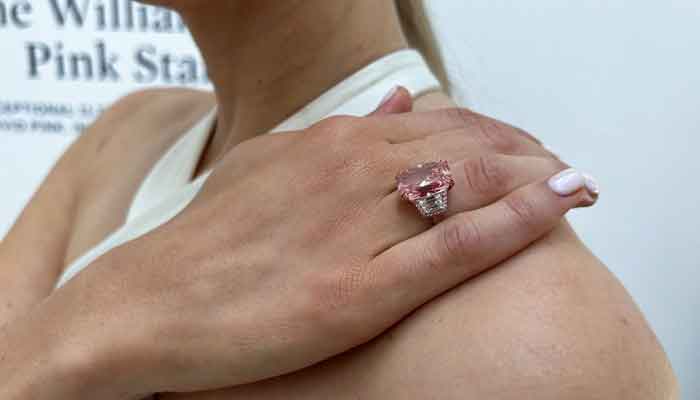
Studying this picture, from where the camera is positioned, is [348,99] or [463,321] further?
[348,99]

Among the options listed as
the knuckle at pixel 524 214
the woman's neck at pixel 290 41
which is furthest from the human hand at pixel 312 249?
the woman's neck at pixel 290 41

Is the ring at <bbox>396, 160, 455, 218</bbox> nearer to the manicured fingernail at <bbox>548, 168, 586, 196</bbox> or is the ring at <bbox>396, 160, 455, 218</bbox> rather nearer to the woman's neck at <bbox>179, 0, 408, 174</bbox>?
the manicured fingernail at <bbox>548, 168, 586, 196</bbox>

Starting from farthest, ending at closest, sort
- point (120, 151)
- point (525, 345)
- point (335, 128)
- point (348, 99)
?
point (120, 151) → point (348, 99) → point (335, 128) → point (525, 345)

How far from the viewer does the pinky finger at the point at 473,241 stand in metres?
0.41

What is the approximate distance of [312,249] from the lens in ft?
1.46

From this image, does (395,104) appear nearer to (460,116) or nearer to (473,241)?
(460,116)

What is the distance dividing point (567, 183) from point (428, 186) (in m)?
0.08

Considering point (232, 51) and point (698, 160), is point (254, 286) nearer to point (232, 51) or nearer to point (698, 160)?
point (232, 51)

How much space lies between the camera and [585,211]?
1.08m

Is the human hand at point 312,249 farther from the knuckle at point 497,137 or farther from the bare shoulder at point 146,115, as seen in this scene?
the bare shoulder at point 146,115

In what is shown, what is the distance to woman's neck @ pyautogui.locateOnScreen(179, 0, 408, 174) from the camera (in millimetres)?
626

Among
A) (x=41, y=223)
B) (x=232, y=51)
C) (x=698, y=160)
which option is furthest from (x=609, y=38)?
(x=41, y=223)

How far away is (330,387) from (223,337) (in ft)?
0.25

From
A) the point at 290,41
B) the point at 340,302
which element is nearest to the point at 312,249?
the point at 340,302
